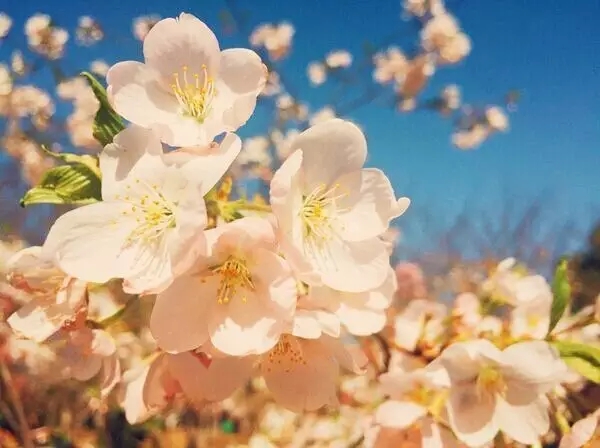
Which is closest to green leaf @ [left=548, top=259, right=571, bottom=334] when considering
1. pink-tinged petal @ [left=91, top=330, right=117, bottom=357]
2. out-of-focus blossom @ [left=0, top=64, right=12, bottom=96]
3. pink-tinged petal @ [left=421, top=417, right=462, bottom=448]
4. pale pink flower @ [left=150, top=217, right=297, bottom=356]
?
pink-tinged petal @ [left=421, top=417, right=462, bottom=448]

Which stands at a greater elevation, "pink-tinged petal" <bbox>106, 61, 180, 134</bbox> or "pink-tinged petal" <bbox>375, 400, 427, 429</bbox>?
"pink-tinged petal" <bbox>106, 61, 180, 134</bbox>

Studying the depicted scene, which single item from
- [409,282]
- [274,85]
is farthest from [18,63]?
[409,282]

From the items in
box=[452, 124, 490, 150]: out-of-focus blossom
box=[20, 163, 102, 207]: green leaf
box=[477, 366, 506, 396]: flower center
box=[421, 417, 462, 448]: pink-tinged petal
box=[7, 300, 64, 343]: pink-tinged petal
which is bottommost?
box=[452, 124, 490, 150]: out-of-focus blossom

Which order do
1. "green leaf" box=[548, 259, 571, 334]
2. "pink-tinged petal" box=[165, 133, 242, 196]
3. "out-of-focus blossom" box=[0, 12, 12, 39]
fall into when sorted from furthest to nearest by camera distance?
"out-of-focus blossom" box=[0, 12, 12, 39] < "green leaf" box=[548, 259, 571, 334] < "pink-tinged petal" box=[165, 133, 242, 196]

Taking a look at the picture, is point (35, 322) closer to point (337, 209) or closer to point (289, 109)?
point (337, 209)

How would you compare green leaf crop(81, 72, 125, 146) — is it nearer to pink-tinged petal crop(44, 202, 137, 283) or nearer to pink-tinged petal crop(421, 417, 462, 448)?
pink-tinged petal crop(44, 202, 137, 283)

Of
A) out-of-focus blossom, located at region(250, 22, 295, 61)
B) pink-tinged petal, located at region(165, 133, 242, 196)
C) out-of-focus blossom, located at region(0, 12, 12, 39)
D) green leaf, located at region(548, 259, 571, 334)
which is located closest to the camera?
pink-tinged petal, located at region(165, 133, 242, 196)

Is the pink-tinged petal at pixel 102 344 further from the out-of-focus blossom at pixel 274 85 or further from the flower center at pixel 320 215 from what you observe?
the out-of-focus blossom at pixel 274 85
